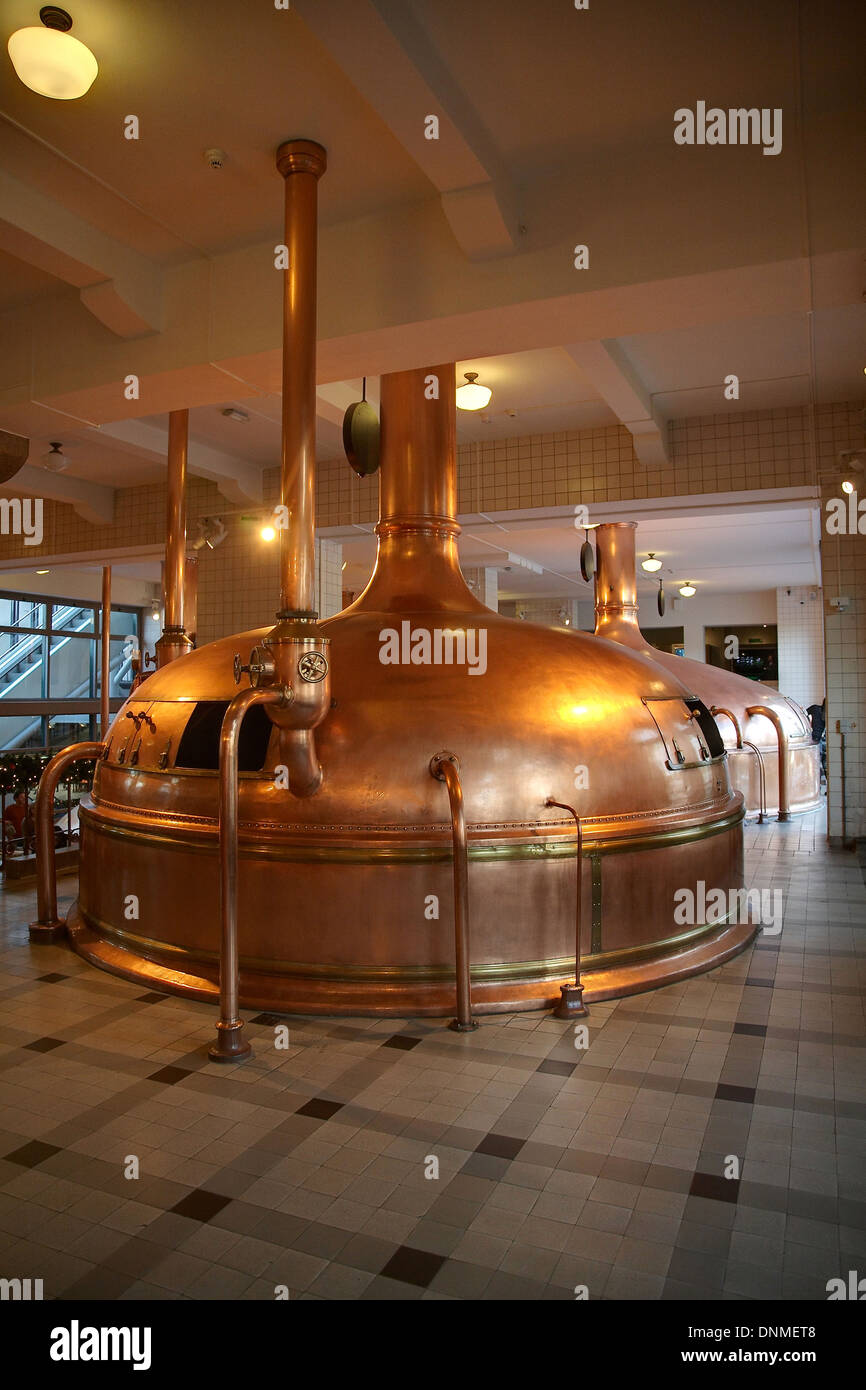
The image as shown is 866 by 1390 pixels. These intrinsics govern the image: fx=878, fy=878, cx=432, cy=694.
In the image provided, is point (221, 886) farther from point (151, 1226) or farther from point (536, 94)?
point (536, 94)

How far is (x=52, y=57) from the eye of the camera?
3096 mm

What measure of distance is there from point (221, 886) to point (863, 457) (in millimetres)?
5717

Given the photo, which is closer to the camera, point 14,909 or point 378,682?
point 378,682

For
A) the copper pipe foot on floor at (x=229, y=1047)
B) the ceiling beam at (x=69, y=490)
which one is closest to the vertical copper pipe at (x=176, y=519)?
the copper pipe foot on floor at (x=229, y=1047)

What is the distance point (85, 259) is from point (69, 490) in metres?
6.00

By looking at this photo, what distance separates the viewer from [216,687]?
4414mm

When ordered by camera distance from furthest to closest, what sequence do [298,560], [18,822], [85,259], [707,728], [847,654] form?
[847,654] < [18,822] < [707,728] < [85,259] < [298,560]

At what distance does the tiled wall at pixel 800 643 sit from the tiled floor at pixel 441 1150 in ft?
49.0

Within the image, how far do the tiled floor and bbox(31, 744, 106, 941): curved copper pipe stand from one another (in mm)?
771

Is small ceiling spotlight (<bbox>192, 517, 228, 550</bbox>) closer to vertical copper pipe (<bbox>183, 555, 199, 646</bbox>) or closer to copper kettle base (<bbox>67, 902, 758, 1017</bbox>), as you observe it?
vertical copper pipe (<bbox>183, 555, 199, 646</bbox>)

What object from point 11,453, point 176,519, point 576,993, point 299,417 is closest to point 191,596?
point 176,519

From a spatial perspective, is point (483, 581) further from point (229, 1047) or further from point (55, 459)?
point (229, 1047)

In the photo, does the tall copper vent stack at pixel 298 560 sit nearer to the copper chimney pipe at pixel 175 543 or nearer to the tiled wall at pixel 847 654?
the copper chimney pipe at pixel 175 543
